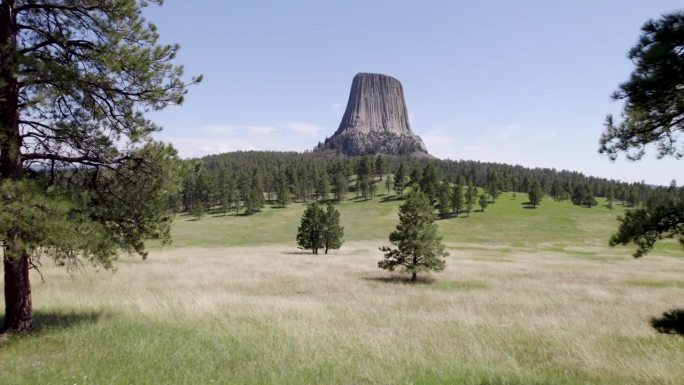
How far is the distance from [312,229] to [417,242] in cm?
2771

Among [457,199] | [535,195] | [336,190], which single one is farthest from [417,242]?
[535,195]

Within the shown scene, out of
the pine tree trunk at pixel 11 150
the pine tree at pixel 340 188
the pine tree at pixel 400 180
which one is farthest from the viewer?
the pine tree at pixel 340 188

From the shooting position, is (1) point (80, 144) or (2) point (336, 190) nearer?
(1) point (80, 144)

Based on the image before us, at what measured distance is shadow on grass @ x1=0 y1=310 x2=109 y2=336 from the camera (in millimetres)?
10299

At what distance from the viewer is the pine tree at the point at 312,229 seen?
2141 inches

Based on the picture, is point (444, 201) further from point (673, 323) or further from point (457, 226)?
point (673, 323)

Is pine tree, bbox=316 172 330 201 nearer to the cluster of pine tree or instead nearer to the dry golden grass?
the cluster of pine tree

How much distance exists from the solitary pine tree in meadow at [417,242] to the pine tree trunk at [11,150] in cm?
Answer: 2175

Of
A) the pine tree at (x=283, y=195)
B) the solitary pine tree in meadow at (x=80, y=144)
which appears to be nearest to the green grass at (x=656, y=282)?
the solitary pine tree in meadow at (x=80, y=144)

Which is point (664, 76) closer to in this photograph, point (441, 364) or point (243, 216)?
point (441, 364)

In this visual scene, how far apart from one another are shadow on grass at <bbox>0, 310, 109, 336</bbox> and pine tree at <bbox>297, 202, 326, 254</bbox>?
41892 mm

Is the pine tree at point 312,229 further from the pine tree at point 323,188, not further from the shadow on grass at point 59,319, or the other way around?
the pine tree at point 323,188

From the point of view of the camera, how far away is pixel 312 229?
5462 cm

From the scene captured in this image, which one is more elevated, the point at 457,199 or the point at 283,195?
the point at 283,195
